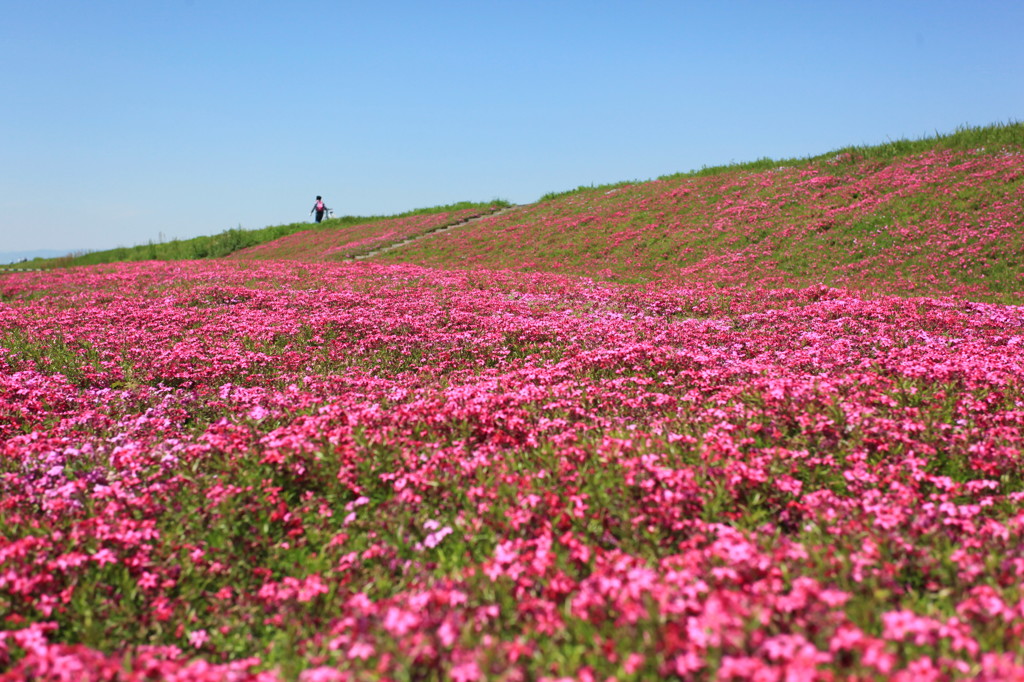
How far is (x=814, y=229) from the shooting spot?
29.8 meters

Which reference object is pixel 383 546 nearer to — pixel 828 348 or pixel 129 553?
pixel 129 553

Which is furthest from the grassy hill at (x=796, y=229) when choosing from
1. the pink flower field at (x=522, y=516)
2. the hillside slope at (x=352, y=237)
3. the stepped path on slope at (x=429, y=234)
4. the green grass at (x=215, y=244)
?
the pink flower field at (x=522, y=516)

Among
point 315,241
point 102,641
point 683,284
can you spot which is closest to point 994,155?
point 683,284

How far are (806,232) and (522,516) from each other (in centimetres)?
2913

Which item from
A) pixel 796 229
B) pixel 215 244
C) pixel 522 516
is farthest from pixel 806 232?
pixel 215 244

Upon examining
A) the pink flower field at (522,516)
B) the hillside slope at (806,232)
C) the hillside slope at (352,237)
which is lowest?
the pink flower field at (522,516)

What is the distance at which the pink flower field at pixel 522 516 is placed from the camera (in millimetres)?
3633

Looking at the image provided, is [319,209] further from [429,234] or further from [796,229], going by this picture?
[796,229]

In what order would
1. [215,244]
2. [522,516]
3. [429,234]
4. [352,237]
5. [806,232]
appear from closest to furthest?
[522,516], [806,232], [429,234], [352,237], [215,244]

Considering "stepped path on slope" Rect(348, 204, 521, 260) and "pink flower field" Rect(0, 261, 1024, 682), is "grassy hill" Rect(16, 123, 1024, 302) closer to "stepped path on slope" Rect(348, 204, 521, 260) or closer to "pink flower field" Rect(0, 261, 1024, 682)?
"stepped path on slope" Rect(348, 204, 521, 260)

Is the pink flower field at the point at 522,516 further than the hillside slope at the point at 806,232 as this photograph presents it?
No

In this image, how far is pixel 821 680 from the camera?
310 centimetres

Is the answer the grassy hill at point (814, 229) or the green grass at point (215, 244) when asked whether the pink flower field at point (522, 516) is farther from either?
the green grass at point (215, 244)

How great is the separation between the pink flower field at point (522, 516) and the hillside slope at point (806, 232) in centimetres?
1375
